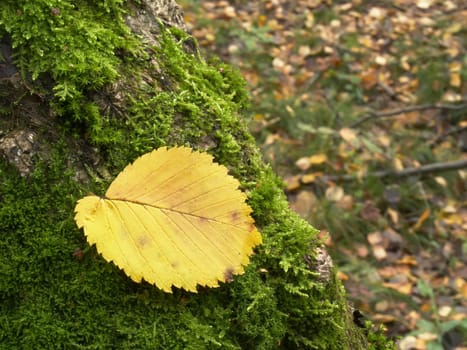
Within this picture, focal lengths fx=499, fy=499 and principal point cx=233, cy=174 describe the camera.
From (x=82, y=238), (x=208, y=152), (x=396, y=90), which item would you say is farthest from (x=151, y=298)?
(x=396, y=90)

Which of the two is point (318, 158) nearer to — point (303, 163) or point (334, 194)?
point (303, 163)

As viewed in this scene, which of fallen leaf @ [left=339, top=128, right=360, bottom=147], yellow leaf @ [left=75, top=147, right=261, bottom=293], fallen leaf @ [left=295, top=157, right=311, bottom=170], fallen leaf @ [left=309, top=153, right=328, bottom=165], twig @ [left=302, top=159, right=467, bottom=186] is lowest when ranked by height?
twig @ [left=302, top=159, right=467, bottom=186]

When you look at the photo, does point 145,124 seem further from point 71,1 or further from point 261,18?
point 261,18

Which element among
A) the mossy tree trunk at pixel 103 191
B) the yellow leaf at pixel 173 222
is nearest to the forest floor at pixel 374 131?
the mossy tree trunk at pixel 103 191

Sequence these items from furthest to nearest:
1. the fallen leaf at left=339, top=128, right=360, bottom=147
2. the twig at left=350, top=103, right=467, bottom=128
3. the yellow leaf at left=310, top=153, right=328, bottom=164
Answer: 1. the twig at left=350, top=103, right=467, bottom=128
2. the fallen leaf at left=339, top=128, right=360, bottom=147
3. the yellow leaf at left=310, top=153, right=328, bottom=164

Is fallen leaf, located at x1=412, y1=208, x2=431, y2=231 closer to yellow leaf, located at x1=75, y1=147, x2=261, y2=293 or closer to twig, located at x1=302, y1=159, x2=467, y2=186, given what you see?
twig, located at x1=302, y1=159, x2=467, y2=186

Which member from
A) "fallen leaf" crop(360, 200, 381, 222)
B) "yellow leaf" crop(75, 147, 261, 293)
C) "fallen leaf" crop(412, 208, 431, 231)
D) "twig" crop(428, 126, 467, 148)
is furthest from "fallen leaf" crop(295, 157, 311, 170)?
"yellow leaf" crop(75, 147, 261, 293)
